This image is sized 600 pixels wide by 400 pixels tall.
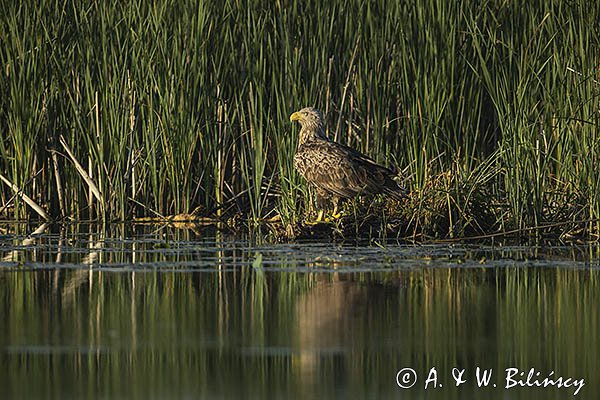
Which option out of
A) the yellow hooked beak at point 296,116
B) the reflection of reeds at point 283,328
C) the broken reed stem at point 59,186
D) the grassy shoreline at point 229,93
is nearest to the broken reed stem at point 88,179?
the grassy shoreline at point 229,93

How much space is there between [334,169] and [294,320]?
4.20 m

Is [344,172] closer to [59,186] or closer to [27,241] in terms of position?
[27,241]

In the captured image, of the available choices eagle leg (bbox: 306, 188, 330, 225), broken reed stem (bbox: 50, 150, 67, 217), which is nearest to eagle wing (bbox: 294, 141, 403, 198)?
eagle leg (bbox: 306, 188, 330, 225)

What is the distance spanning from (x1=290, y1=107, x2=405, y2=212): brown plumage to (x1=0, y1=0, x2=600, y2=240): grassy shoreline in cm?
24

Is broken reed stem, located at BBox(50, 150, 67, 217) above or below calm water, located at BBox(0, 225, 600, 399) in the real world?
above

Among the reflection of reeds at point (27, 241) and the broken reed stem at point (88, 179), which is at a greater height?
the broken reed stem at point (88, 179)

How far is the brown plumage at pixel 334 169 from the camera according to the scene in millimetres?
10609

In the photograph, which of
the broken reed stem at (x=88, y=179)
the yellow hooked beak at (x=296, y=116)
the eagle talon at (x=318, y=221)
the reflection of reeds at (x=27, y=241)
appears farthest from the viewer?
the broken reed stem at (x=88, y=179)

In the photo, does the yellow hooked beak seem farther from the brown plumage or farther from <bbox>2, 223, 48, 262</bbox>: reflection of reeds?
<bbox>2, 223, 48, 262</bbox>: reflection of reeds

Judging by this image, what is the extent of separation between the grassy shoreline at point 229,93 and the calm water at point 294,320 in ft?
6.38

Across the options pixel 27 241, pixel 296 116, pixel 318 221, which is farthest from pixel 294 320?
pixel 296 116

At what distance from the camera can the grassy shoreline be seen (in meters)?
11.5

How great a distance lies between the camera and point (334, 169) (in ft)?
35.1

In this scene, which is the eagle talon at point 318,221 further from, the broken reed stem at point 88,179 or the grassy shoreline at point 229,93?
the broken reed stem at point 88,179
